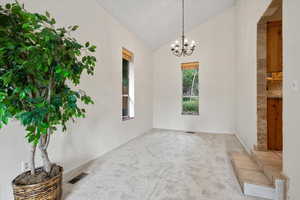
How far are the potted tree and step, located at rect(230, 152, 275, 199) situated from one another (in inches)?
83.2

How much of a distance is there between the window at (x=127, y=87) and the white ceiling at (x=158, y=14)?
2.53 ft

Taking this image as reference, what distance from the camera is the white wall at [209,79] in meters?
4.56

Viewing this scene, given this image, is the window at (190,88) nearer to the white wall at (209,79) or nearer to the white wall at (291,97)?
the white wall at (209,79)

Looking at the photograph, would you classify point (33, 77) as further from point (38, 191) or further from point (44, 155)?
point (38, 191)

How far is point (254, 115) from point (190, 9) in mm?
3079

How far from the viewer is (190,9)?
391 centimetres

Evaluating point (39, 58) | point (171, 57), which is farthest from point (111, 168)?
point (171, 57)

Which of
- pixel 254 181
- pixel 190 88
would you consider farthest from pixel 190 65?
pixel 254 181

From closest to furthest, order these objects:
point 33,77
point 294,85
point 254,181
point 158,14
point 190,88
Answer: point 33,77, point 294,85, point 254,181, point 158,14, point 190,88

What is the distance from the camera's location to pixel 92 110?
8.65 feet

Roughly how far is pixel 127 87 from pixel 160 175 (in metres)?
2.52

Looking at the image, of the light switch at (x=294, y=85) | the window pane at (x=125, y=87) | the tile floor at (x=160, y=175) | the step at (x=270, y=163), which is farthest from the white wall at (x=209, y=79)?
the light switch at (x=294, y=85)

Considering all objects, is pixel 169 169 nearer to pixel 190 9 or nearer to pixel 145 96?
pixel 145 96

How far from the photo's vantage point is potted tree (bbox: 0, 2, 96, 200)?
3.51 ft
